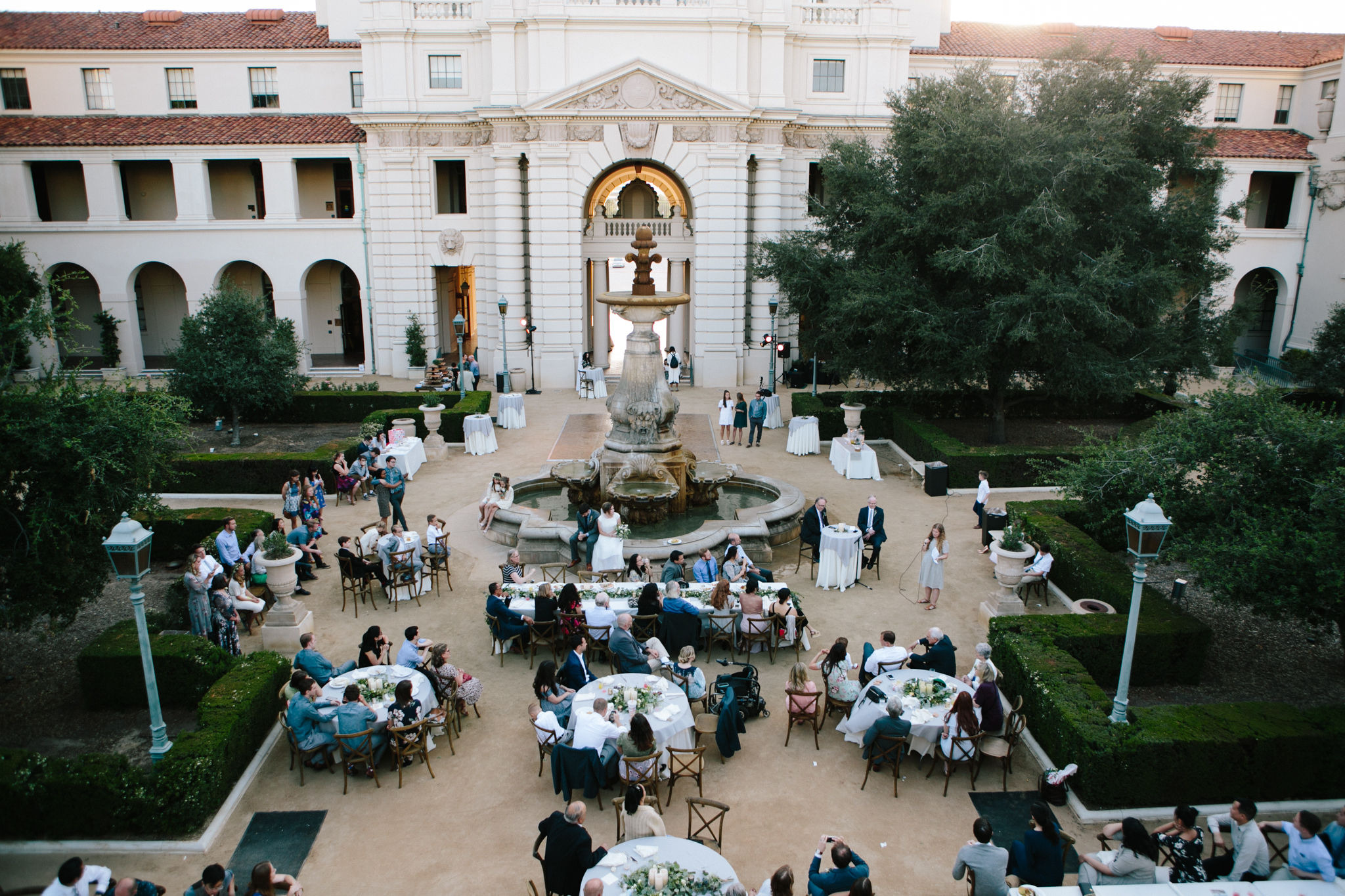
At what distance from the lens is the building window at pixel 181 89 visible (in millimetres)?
32219

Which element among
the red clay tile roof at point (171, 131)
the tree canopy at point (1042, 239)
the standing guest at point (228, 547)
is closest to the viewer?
the standing guest at point (228, 547)

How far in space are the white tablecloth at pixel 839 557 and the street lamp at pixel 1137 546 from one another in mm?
5327

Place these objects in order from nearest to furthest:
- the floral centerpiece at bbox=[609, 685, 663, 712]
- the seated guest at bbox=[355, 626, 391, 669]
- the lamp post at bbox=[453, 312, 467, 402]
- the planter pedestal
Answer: the floral centerpiece at bbox=[609, 685, 663, 712]
the seated guest at bbox=[355, 626, 391, 669]
the planter pedestal
the lamp post at bbox=[453, 312, 467, 402]

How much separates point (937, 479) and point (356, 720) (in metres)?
13.6

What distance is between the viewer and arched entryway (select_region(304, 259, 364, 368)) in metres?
36.0

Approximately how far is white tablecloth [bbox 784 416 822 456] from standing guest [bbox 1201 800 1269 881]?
15.2m

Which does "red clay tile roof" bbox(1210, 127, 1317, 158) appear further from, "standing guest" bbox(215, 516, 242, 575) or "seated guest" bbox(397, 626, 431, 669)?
"standing guest" bbox(215, 516, 242, 575)

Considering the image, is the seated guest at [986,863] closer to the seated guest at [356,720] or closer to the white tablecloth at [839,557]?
the seated guest at [356,720]

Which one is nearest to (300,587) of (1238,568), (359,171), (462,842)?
(462,842)

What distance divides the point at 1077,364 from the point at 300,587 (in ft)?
52.5

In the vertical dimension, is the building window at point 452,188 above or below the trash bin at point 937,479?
above

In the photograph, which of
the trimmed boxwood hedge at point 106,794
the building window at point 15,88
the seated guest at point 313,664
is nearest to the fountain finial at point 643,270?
the seated guest at point 313,664

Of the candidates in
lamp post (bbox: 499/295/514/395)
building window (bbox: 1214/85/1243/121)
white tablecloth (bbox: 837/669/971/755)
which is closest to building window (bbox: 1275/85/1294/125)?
building window (bbox: 1214/85/1243/121)

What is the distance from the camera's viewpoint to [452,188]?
32.9m
